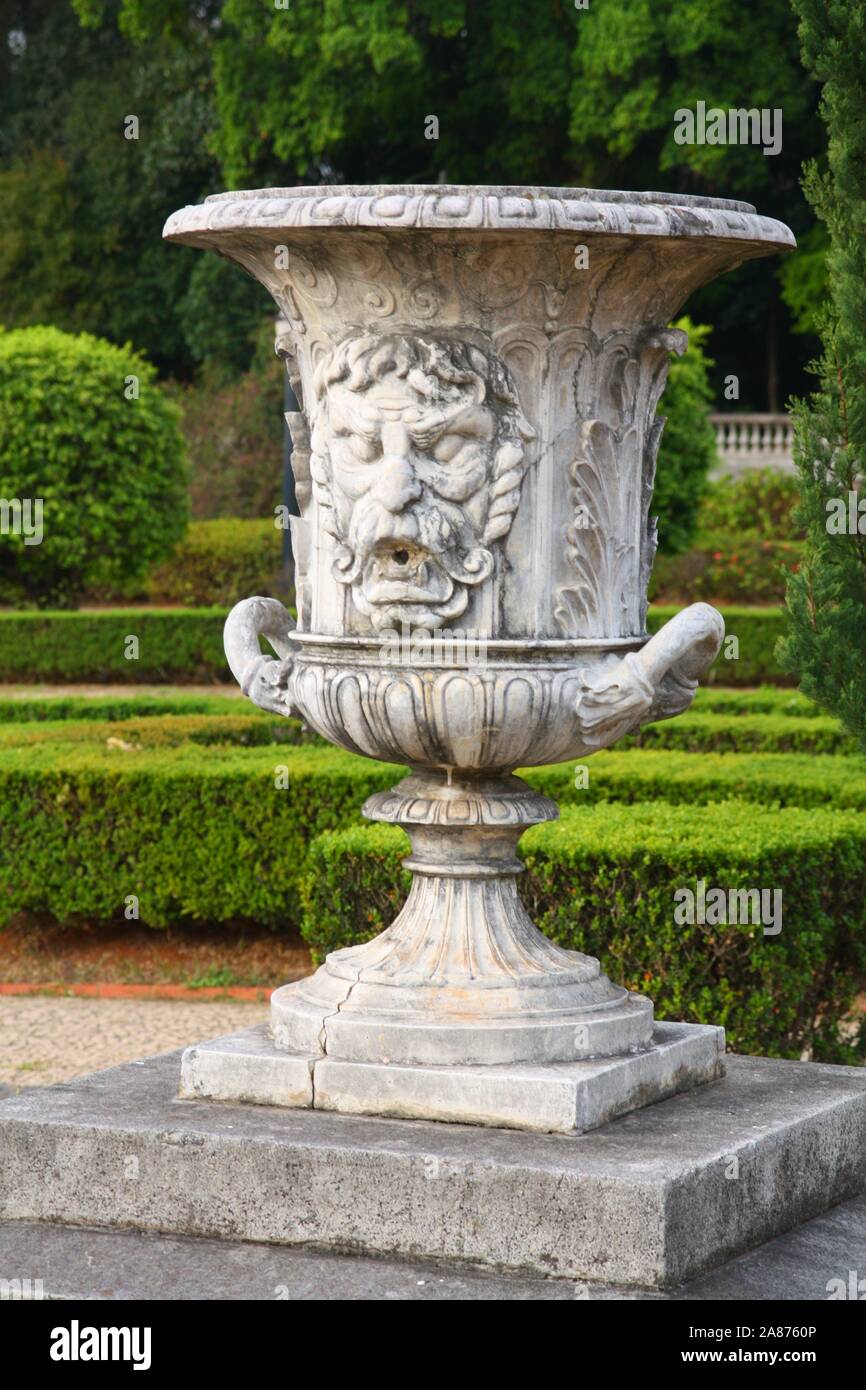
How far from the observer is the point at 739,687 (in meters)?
16.0

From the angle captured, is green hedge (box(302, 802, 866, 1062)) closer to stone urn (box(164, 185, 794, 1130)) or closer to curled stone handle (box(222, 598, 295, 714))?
stone urn (box(164, 185, 794, 1130))

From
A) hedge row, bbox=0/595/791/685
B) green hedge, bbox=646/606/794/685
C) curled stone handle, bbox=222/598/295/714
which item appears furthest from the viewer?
hedge row, bbox=0/595/791/685

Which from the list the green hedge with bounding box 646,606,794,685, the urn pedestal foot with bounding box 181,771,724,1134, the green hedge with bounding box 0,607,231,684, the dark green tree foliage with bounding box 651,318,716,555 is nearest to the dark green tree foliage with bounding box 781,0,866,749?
the urn pedestal foot with bounding box 181,771,724,1134

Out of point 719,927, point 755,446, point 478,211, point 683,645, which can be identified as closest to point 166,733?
point 719,927

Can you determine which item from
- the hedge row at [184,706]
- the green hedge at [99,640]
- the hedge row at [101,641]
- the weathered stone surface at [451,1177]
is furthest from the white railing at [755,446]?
the weathered stone surface at [451,1177]

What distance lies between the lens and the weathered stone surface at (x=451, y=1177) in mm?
3596

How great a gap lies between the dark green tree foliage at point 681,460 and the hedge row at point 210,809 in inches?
423

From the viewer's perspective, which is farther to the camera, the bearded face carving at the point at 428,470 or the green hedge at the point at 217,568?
the green hedge at the point at 217,568

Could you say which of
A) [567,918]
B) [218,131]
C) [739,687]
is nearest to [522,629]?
[567,918]

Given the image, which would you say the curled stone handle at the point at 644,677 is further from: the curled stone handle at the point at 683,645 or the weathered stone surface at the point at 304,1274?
the weathered stone surface at the point at 304,1274

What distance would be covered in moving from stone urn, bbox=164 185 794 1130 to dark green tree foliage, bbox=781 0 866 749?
96cm

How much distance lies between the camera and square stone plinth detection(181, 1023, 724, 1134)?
3.88 meters

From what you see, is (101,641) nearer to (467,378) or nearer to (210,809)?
(210,809)

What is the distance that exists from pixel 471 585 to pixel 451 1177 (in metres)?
1.21
